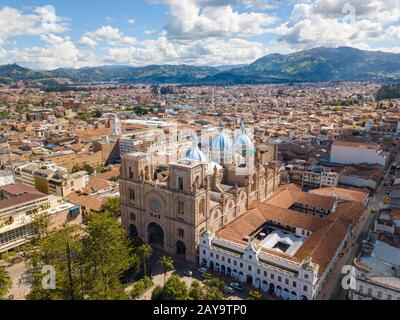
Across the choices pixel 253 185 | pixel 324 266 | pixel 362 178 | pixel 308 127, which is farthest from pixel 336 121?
pixel 324 266

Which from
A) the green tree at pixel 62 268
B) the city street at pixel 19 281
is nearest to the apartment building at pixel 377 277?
the green tree at pixel 62 268

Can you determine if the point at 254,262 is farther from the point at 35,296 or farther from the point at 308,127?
the point at 308,127

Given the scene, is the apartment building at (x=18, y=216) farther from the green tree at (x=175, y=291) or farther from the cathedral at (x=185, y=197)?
the green tree at (x=175, y=291)

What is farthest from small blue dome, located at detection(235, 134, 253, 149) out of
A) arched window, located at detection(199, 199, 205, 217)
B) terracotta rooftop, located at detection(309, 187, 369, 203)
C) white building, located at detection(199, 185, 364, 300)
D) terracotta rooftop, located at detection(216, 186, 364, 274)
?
arched window, located at detection(199, 199, 205, 217)

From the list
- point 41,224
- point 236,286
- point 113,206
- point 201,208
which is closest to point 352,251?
point 236,286

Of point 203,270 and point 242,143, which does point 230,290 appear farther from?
point 242,143

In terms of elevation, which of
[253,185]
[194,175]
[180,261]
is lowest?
[180,261]
